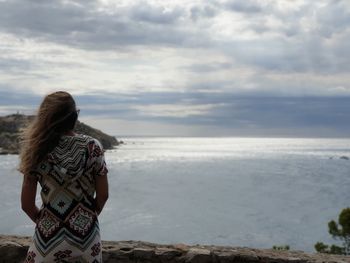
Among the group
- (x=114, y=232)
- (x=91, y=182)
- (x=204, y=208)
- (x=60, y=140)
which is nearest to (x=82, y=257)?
(x=91, y=182)

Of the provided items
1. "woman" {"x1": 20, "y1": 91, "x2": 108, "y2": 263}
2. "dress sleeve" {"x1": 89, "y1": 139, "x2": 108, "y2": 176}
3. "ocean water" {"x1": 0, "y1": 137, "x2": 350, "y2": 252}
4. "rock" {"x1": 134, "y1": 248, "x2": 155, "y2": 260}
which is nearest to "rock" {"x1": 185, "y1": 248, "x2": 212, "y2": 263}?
"rock" {"x1": 134, "y1": 248, "x2": 155, "y2": 260}

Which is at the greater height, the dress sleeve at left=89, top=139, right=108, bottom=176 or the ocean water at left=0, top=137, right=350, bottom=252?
the dress sleeve at left=89, top=139, right=108, bottom=176

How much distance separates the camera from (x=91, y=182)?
3365mm

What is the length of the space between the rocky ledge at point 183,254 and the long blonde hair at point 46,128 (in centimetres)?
261

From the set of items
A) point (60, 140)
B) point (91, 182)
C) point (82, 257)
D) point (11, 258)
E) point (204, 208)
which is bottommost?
point (204, 208)

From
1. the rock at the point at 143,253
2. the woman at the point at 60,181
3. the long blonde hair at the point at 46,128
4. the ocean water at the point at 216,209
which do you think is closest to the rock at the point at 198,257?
the rock at the point at 143,253

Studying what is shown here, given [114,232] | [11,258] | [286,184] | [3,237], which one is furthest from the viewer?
[286,184]

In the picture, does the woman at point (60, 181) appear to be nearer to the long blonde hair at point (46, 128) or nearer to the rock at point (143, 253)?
the long blonde hair at point (46, 128)

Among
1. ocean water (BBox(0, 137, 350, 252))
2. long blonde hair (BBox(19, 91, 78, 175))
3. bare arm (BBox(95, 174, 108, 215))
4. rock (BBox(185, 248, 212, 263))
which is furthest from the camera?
ocean water (BBox(0, 137, 350, 252))

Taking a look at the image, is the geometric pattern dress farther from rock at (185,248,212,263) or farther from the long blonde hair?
rock at (185,248,212,263)

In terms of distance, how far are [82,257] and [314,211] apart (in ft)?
194

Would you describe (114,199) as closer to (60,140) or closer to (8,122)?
(60,140)

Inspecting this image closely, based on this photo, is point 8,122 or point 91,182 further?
point 8,122

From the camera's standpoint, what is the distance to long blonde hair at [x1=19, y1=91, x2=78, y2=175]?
10.7 feet
